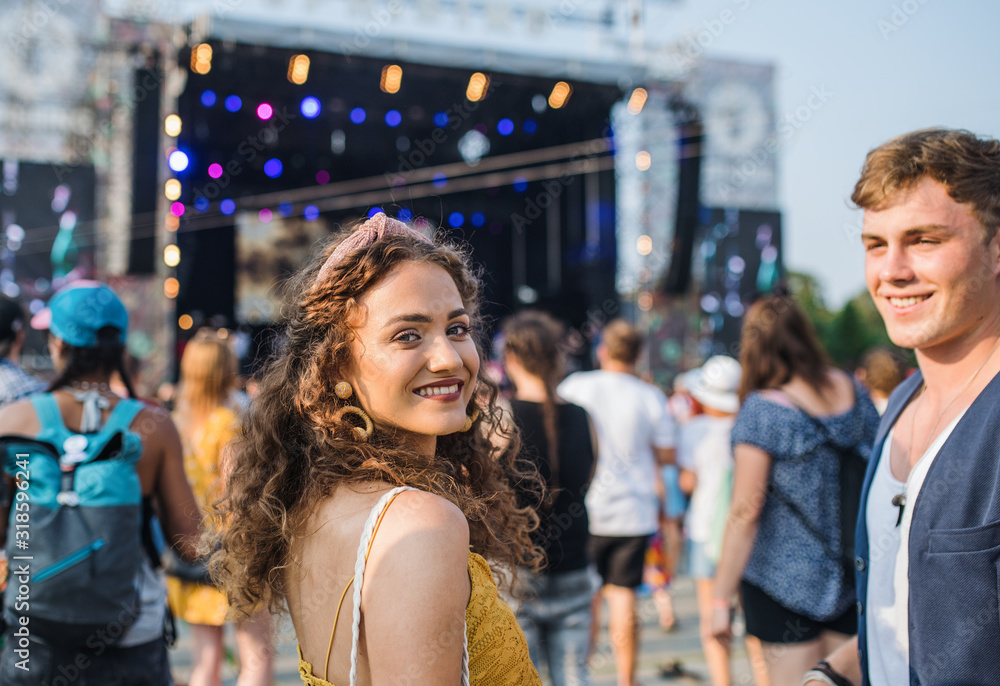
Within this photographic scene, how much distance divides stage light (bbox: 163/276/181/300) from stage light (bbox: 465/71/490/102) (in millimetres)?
5079

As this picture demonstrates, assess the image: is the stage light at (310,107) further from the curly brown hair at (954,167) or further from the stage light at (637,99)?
the curly brown hair at (954,167)

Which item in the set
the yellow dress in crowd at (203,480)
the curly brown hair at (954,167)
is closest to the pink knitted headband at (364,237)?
the curly brown hair at (954,167)

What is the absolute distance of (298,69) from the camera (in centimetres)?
979

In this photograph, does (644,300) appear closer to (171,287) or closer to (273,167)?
(273,167)

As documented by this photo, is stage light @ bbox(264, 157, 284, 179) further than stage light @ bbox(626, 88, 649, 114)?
Yes

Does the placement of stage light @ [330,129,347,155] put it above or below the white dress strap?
above

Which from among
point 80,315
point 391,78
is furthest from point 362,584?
point 391,78

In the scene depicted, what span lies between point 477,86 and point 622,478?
332 inches

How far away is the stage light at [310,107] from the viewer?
10.4 metres

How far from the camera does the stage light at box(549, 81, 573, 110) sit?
1103 cm

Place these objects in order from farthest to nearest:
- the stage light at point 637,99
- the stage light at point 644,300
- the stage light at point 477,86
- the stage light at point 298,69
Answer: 1. the stage light at point 644,300
2. the stage light at point 477,86
3. the stage light at point 637,99
4. the stage light at point 298,69

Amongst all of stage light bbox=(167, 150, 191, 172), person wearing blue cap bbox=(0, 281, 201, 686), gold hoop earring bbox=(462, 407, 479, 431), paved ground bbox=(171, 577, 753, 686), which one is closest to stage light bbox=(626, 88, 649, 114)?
stage light bbox=(167, 150, 191, 172)

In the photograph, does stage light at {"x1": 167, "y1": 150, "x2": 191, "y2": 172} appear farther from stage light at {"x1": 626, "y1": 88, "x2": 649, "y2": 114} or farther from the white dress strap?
the white dress strap

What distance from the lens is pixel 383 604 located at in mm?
1039
